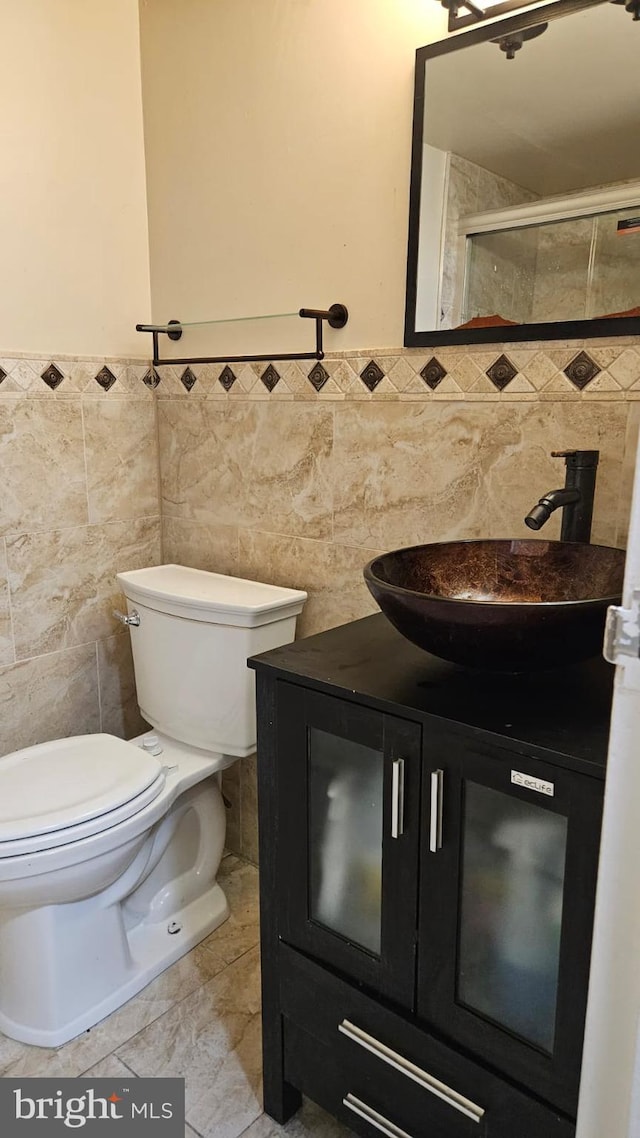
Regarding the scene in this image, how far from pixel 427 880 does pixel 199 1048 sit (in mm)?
830

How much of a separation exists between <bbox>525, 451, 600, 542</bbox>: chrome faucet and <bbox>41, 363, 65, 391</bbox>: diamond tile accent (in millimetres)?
1225

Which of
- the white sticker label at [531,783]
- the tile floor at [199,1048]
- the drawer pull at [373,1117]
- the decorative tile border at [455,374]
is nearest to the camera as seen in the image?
the white sticker label at [531,783]

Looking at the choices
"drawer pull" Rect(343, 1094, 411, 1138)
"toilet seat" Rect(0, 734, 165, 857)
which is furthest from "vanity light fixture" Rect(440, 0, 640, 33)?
"drawer pull" Rect(343, 1094, 411, 1138)

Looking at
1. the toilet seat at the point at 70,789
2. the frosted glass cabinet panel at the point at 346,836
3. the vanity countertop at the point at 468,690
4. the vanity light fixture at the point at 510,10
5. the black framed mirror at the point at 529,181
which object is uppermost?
the vanity light fixture at the point at 510,10

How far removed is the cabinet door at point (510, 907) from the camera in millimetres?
865

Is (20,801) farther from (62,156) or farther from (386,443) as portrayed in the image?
(62,156)

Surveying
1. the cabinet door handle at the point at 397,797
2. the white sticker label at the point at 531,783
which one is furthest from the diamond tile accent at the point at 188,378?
the white sticker label at the point at 531,783

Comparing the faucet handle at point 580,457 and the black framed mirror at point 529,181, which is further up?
the black framed mirror at point 529,181

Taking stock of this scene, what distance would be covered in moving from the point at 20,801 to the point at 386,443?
3.39 ft

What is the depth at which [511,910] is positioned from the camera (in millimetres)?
951

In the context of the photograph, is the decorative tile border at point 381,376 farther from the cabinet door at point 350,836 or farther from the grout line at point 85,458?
the cabinet door at point 350,836

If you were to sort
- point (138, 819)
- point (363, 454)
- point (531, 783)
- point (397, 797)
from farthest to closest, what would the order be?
point (363, 454), point (138, 819), point (397, 797), point (531, 783)

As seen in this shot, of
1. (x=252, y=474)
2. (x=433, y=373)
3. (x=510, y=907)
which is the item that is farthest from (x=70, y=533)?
(x=510, y=907)

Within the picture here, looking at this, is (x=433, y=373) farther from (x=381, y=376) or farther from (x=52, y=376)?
(x=52, y=376)
